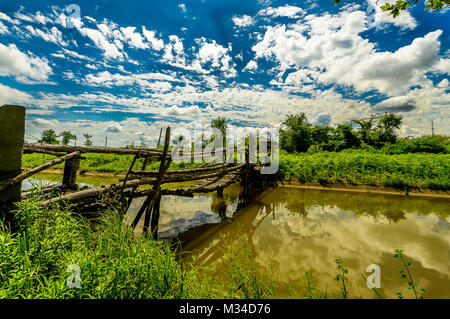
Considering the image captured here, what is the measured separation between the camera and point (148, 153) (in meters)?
5.73

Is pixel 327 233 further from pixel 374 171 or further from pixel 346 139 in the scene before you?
pixel 346 139

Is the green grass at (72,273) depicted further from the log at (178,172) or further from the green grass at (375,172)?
the green grass at (375,172)

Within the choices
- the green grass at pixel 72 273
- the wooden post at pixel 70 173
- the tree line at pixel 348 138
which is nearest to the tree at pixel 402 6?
the green grass at pixel 72 273

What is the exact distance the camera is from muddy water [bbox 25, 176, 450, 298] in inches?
147

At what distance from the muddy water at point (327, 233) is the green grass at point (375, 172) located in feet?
4.45

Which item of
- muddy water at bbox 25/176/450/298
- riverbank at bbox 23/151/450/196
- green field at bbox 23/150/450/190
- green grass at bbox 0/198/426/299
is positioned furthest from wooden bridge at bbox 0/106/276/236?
riverbank at bbox 23/151/450/196

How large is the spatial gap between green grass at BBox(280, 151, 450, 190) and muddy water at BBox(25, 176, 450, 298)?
1357 mm

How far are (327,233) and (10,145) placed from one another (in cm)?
687

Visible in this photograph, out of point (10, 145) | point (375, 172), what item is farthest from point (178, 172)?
point (375, 172)

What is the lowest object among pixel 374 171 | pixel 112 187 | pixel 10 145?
pixel 112 187

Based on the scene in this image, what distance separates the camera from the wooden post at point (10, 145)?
2.22 m

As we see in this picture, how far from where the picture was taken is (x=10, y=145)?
2264 millimetres
